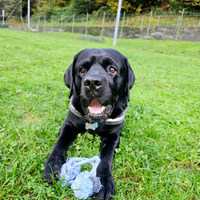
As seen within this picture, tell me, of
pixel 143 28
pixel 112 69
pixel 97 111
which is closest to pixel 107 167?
pixel 97 111

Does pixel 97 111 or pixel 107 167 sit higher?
pixel 97 111

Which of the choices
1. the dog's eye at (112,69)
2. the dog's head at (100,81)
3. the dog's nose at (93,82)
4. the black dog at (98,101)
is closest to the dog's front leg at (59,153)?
the black dog at (98,101)

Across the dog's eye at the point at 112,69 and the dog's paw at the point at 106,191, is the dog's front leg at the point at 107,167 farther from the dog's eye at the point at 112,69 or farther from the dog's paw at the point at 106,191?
the dog's eye at the point at 112,69

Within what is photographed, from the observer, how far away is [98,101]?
5.52 ft

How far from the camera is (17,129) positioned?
1855 mm

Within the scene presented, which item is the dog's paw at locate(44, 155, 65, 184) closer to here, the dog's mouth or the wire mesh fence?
the dog's mouth

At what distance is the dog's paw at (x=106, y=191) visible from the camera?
1244 mm

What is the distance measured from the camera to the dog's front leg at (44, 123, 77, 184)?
52.9 inches

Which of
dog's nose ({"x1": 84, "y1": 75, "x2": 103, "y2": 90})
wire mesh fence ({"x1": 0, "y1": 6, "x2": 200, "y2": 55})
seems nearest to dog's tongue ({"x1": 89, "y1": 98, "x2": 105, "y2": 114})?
dog's nose ({"x1": 84, "y1": 75, "x2": 103, "y2": 90})

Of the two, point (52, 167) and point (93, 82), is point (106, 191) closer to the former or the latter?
point (52, 167)

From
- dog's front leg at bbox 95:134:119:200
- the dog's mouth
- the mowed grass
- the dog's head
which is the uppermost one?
the dog's head

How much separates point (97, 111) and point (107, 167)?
56 centimetres

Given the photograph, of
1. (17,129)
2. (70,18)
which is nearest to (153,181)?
(17,129)

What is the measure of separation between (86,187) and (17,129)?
1.09 metres
